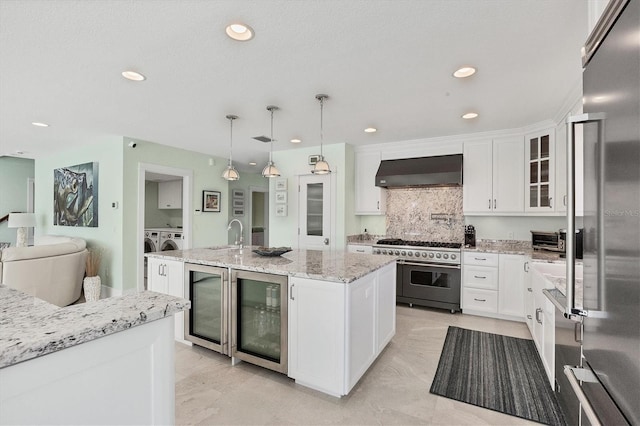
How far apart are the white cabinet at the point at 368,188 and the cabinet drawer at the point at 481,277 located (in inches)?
61.1

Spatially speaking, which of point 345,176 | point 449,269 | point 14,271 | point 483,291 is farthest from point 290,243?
point 14,271

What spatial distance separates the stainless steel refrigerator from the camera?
706mm

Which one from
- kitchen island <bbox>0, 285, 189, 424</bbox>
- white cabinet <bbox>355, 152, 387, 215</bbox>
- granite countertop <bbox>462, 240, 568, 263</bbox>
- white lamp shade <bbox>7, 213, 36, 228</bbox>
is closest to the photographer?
kitchen island <bbox>0, 285, 189, 424</bbox>

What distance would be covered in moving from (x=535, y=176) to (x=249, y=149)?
4.23 m

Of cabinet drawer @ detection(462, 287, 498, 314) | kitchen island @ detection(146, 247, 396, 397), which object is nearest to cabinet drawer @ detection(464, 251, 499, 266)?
cabinet drawer @ detection(462, 287, 498, 314)

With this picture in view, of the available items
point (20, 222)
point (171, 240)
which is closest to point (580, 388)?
point (171, 240)

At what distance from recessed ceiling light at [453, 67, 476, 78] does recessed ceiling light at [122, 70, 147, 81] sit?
2550 millimetres

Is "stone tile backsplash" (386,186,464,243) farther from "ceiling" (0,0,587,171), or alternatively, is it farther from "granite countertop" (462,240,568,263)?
"ceiling" (0,0,587,171)

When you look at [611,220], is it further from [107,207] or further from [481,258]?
[107,207]

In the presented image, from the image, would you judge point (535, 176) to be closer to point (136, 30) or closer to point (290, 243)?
point (290, 243)

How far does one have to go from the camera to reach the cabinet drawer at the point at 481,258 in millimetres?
3814

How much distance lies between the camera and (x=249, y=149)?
5.20m

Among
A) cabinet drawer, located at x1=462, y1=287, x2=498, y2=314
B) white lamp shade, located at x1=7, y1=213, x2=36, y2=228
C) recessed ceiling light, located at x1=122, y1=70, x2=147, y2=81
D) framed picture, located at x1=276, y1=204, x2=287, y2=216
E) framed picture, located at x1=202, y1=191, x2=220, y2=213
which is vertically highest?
recessed ceiling light, located at x1=122, y1=70, x2=147, y2=81

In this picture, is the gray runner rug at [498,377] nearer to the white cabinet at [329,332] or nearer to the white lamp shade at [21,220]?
the white cabinet at [329,332]
